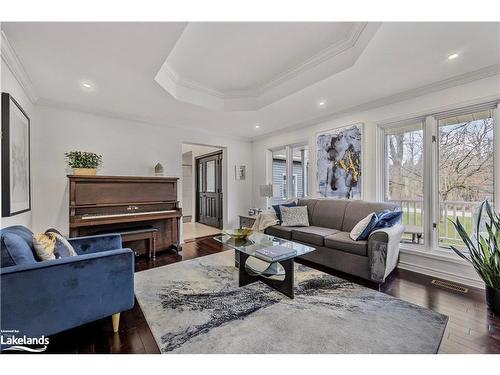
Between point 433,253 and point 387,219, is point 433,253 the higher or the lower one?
the lower one

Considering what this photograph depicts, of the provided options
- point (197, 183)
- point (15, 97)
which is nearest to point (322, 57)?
point (15, 97)

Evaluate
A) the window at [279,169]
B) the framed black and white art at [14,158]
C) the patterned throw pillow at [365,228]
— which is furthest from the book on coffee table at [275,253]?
the window at [279,169]

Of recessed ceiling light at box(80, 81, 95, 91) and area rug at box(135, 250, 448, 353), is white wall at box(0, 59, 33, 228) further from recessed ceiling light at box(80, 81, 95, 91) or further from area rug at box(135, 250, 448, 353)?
area rug at box(135, 250, 448, 353)

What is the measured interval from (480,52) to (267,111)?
2.53 metres

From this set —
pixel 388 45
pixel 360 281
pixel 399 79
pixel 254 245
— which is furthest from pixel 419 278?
pixel 388 45

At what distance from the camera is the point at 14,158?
225 cm

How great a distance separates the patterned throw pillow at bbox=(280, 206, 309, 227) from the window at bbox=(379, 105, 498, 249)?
129 centimetres

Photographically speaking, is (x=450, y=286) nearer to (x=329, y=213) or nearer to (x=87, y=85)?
(x=329, y=213)

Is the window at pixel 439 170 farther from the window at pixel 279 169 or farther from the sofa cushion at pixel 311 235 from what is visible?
the window at pixel 279 169

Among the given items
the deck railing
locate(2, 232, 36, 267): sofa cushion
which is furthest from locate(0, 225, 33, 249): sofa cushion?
the deck railing

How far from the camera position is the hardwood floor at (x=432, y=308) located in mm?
1537

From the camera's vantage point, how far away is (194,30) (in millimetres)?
2014

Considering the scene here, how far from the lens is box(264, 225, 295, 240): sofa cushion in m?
3.54

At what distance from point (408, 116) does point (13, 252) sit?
14.2 feet
